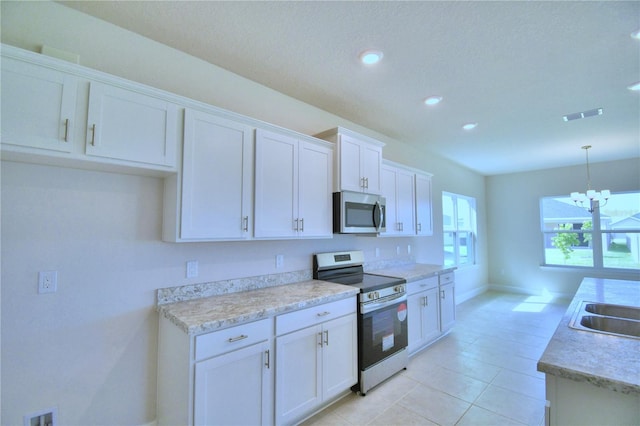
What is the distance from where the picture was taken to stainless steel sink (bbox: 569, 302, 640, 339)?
5.99ft

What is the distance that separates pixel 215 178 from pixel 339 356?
1.74 metres

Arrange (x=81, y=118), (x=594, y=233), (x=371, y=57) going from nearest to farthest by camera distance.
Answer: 1. (x=81, y=118)
2. (x=371, y=57)
3. (x=594, y=233)

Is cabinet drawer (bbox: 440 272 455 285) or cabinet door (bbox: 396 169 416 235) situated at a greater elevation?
cabinet door (bbox: 396 169 416 235)

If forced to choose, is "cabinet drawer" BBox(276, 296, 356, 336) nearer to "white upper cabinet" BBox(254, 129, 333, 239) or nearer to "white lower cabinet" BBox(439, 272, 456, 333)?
"white upper cabinet" BBox(254, 129, 333, 239)

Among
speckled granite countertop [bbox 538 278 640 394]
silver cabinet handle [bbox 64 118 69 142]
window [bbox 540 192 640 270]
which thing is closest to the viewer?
speckled granite countertop [bbox 538 278 640 394]

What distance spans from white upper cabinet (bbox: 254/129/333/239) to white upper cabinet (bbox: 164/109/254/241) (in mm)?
108

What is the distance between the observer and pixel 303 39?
2.09 meters

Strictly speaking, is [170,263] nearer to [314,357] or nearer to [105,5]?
[314,357]

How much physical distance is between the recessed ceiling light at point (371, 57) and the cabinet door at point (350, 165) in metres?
0.76

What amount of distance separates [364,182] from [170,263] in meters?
2.02

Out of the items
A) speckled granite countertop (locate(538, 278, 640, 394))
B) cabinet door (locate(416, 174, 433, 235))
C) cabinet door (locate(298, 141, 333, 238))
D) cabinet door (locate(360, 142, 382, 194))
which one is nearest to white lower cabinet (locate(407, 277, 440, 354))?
cabinet door (locate(416, 174, 433, 235))

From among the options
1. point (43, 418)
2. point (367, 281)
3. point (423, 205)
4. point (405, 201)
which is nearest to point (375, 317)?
point (367, 281)

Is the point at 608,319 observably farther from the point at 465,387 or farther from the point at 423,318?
the point at 423,318

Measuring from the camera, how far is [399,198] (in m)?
3.84
